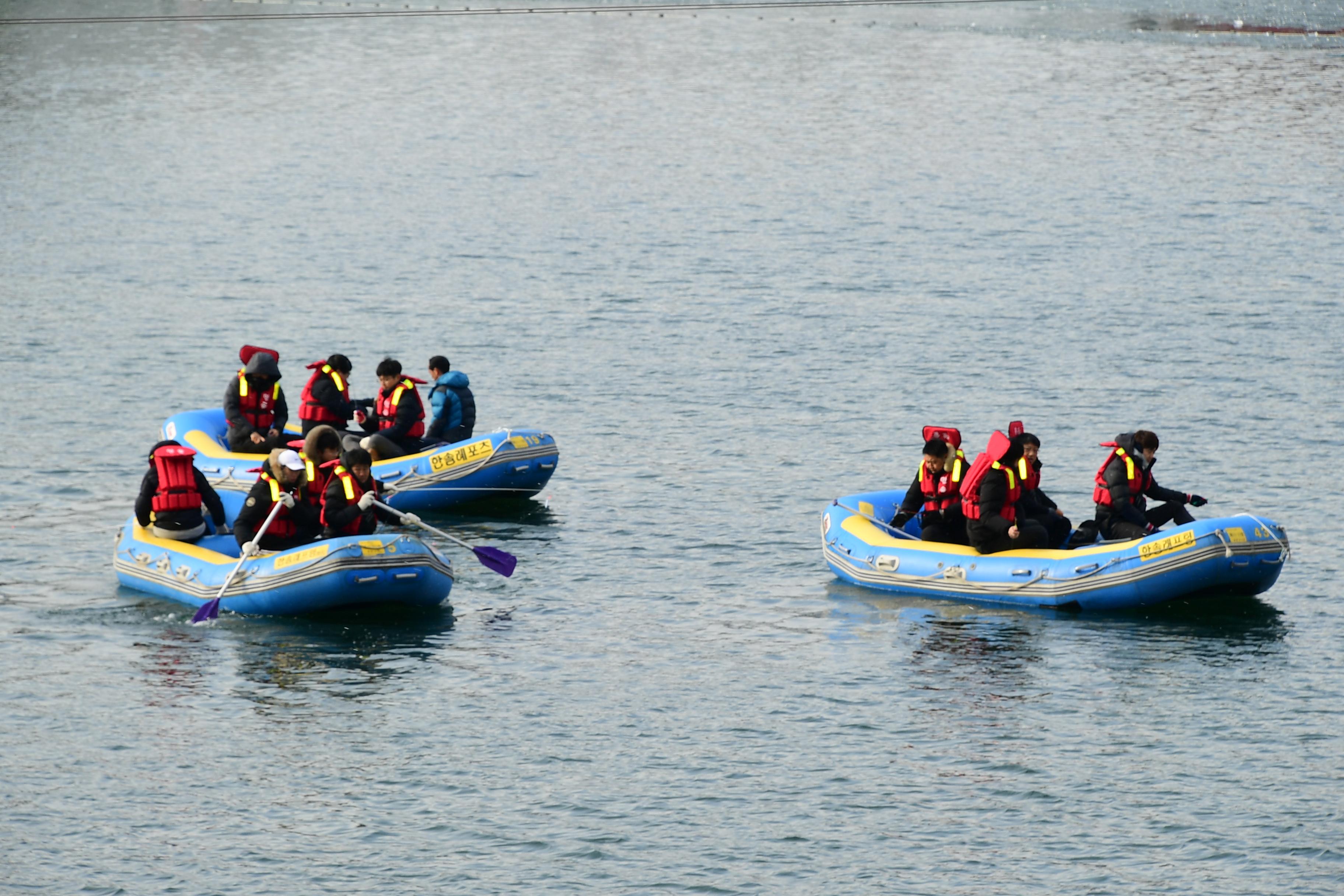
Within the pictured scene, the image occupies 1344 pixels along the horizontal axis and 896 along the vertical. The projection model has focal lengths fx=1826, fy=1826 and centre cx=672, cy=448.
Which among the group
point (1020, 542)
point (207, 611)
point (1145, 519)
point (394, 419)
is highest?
point (394, 419)

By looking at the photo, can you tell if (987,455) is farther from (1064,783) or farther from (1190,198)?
(1190,198)

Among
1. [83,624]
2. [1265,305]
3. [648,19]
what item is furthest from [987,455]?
[648,19]

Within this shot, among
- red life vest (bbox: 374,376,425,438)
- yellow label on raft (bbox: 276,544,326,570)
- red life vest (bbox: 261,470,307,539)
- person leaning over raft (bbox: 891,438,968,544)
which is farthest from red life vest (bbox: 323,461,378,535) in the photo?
person leaning over raft (bbox: 891,438,968,544)

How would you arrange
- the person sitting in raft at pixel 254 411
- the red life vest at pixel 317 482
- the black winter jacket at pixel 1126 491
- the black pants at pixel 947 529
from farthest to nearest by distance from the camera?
1. the person sitting in raft at pixel 254 411
2. the black pants at pixel 947 529
3. the black winter jacket at pixel 1126 491
4. the red life vest at pixel 317 482

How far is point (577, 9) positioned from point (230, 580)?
2568 inches

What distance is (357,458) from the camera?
18938 millimetres

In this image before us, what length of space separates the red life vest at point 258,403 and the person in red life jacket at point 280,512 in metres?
5.12

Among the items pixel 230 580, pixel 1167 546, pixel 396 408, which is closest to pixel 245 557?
pixel 230 580

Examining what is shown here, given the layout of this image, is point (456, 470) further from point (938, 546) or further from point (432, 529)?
point (938, 546)

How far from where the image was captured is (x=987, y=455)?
1923cm

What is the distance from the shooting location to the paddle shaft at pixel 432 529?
19062 millimetres

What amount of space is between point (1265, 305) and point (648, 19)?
160 feet

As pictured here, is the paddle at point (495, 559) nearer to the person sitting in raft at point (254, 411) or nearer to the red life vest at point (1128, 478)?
the person sitting in raft at point (254, 411)

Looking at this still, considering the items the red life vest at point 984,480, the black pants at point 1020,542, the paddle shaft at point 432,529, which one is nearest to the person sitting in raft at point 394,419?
the paddle shaft at point 432,529
